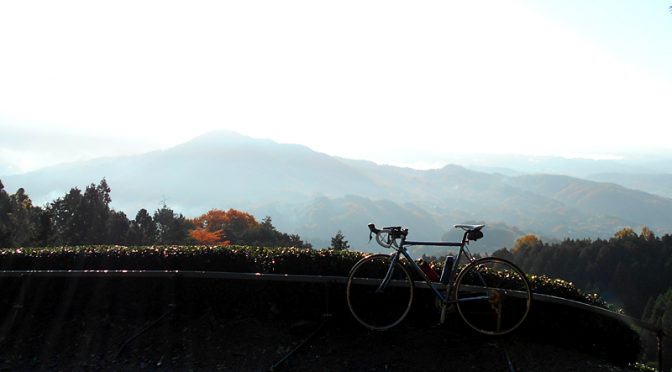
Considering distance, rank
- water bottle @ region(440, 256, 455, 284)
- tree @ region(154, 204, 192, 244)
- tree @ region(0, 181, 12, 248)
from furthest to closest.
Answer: tree @ region(154, 204, 192, 244)
tree @ region(0, 181, 12, 248)
water bottle @ region(440, 256, 455, 284)

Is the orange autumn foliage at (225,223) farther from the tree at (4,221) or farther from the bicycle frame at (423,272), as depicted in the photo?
the bicycle frame at (423,272)

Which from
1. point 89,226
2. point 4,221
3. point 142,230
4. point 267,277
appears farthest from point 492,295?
point 142,230

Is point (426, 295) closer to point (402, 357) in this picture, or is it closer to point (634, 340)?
point (402, 357)

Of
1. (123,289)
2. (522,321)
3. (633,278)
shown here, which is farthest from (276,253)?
(633,278)

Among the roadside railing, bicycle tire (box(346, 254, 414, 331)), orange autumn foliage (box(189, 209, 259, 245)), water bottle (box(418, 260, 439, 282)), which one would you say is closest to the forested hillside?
orange autumn foliage (box(189, 209, 259, 245))

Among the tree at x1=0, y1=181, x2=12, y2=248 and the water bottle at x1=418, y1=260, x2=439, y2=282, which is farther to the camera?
Result: the tree at x1=0, y1=181, x2=12, y2=248

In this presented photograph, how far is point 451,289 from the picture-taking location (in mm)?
6660

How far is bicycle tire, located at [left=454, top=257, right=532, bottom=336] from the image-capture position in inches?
259

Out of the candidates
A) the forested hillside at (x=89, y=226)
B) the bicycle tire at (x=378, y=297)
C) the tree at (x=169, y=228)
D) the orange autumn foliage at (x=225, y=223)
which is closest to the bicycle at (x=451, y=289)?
the bicycle tire at (x=378, y=297)

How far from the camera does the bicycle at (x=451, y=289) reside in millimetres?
6613

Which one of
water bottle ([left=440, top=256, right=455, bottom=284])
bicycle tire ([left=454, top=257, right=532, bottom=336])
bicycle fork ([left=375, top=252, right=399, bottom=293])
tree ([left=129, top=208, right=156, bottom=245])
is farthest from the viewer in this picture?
tree ([left=129, top=208, right=156, bottom=245])

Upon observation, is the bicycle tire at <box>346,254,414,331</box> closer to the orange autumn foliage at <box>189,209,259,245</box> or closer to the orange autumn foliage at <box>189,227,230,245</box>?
the orange autumn foliage at <box>189,227,230,245</box>

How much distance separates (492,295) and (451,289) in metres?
0.52

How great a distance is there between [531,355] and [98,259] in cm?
754
